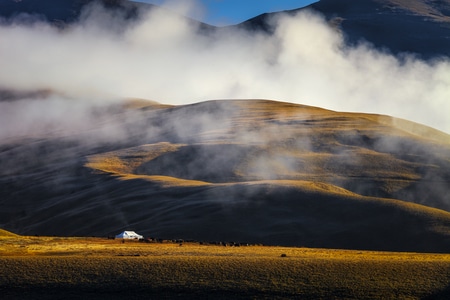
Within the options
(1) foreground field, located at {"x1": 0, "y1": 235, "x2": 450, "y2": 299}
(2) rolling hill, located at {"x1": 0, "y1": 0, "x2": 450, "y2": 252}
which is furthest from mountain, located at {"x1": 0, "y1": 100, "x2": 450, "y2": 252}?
(1) foreground field, located at {"x1": 0, "y1": 235, "x2": 450, "y2": 299}

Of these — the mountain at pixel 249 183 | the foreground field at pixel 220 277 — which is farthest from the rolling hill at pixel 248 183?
the foreground field at pixel 220 277

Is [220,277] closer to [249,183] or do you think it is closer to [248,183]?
[249,183]

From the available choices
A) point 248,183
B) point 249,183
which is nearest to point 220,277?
point 249,183

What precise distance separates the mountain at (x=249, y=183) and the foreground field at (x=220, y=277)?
113 ft

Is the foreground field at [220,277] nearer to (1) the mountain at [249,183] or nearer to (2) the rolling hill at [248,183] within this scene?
(1) the mountain at [249,183]

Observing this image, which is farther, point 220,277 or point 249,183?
point 249,183

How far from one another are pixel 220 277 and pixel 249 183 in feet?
225

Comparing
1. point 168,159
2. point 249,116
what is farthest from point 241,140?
point 249,116

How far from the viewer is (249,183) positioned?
11669cm

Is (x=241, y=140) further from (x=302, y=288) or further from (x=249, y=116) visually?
(x=302, y=288)

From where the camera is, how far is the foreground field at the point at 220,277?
1810 inches

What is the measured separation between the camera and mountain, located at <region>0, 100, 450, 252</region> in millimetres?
92500

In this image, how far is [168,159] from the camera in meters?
155

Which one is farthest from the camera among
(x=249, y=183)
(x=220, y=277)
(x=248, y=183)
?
(x=248, y=183)
